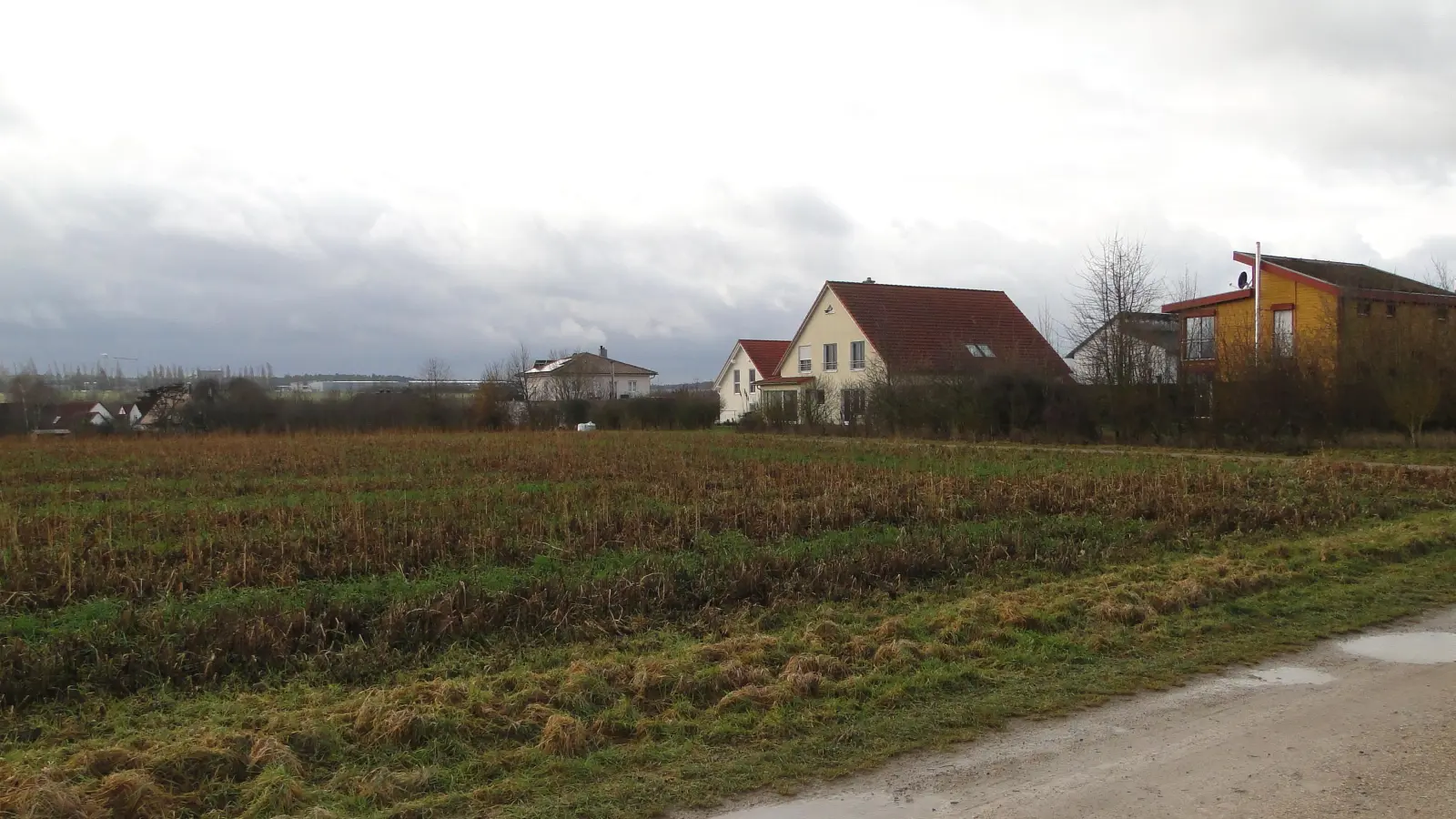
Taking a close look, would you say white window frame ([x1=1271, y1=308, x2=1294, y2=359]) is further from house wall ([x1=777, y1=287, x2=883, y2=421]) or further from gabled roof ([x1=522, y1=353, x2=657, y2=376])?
gabled roof ([x1=522, y1=353, x2=657, y2=376])

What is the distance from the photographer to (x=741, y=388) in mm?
67562

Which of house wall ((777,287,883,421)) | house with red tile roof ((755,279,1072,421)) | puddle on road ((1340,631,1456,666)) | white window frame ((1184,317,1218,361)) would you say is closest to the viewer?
puddle on road ((1340,631,1456,666))

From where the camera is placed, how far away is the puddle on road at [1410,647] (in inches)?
299

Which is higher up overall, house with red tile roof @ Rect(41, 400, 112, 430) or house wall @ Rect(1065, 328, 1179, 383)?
house wall @ Rect(1065, 328, 1179, 383)

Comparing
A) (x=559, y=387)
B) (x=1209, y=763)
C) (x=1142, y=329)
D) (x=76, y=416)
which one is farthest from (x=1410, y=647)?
(x=76, y=416)

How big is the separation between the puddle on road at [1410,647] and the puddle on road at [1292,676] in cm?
76

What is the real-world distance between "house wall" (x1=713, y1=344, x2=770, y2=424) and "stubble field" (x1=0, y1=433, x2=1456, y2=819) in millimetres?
48334

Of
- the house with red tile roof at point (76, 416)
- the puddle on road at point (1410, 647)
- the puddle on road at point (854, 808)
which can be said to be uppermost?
the house with red tile roof at point (76, 416)

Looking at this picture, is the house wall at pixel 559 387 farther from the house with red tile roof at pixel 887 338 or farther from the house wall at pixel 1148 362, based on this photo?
the house wall at pixel 1148 362

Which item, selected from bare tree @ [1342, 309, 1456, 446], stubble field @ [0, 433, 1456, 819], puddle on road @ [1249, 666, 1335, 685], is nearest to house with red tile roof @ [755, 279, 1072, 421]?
bare tree @ [1342, 309, 1456, 446]

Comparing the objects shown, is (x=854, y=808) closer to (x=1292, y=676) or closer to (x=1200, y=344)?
(x=1292, y=676)

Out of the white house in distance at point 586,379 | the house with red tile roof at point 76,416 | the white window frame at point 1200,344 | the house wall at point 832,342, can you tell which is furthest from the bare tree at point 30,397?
the white window frame at point 1200,344

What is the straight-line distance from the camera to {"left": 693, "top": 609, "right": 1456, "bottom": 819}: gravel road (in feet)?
15.9

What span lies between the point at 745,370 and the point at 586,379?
35.2 feet
